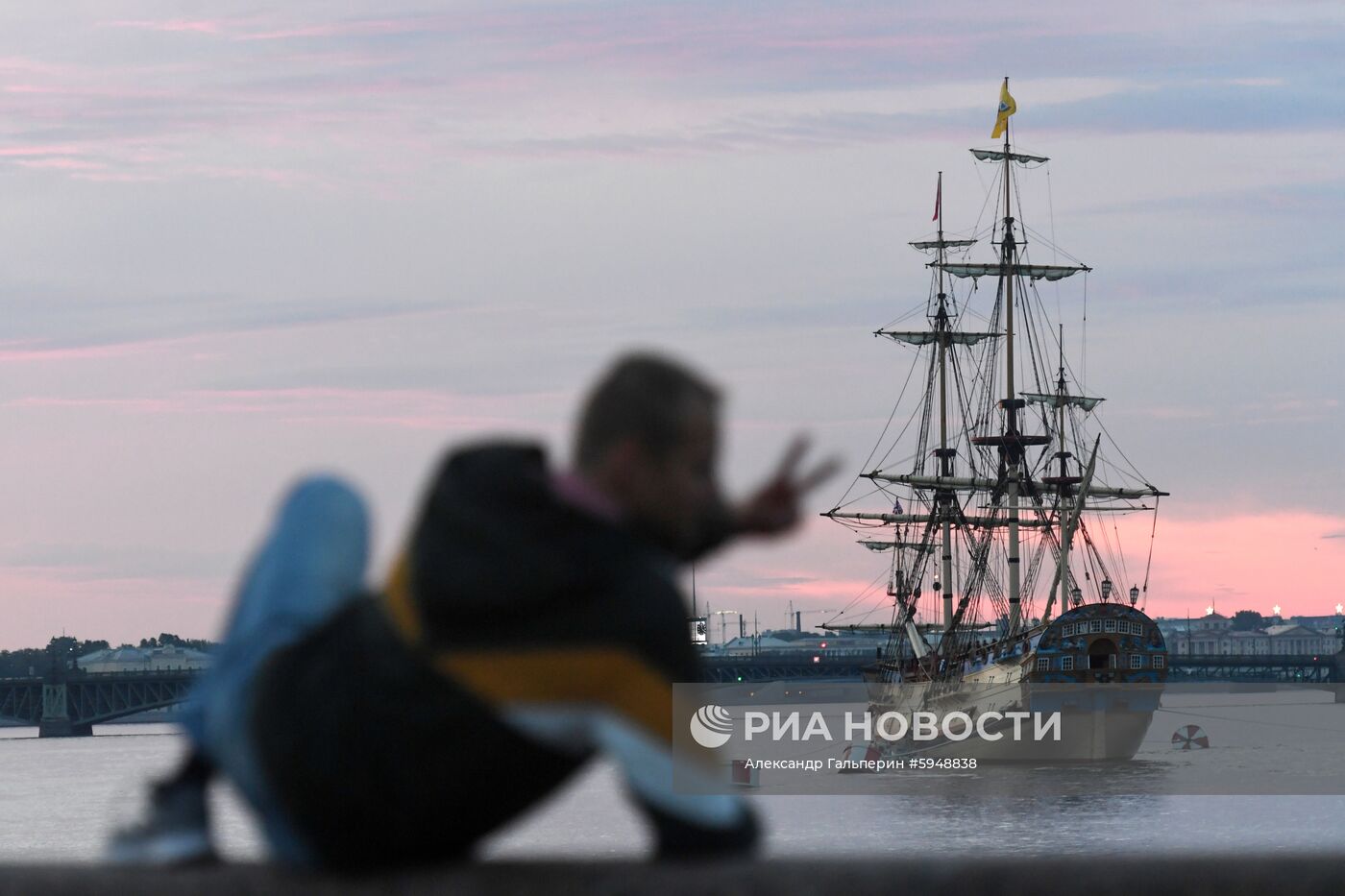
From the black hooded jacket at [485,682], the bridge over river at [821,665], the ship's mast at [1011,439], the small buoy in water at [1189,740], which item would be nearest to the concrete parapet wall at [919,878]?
the black hooded jacket at [485,682]

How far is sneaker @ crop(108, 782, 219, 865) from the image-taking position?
2.65m

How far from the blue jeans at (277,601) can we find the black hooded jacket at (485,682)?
0.16m

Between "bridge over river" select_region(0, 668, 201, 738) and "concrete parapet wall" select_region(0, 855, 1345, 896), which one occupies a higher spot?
"concrete parapet wall" select_region(0, 855, 1345, 896)

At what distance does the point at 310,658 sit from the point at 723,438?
1.93 ft

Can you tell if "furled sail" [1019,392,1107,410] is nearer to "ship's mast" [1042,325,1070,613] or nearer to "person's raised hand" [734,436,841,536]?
"ship's mast" [1042,325,1070,613]

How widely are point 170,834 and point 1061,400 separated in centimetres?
9729

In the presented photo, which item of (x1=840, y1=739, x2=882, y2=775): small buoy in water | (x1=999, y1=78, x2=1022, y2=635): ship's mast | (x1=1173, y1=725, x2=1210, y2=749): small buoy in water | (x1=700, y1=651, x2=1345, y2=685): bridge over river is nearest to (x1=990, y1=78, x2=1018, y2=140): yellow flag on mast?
(x1=999, y1=78, x2=1022, y2=635): ship's mast

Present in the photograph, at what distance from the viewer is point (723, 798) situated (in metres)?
2.36

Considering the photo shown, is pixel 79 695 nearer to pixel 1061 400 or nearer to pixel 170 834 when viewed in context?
pixel 1061 400

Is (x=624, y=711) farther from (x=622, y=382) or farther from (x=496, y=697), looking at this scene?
(x=622, y=382)

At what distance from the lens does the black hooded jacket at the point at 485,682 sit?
2.28 meters

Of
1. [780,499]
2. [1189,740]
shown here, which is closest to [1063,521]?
[1189,740]

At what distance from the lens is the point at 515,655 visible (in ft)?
7.55

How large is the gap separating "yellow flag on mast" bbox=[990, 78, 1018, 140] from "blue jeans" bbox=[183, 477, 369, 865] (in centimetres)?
8966
